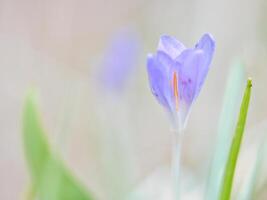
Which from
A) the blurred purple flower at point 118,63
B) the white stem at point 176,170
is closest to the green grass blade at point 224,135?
the white stem at point 176,170

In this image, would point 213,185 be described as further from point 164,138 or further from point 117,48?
point 164,138

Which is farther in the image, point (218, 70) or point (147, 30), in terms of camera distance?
point (147, 30)

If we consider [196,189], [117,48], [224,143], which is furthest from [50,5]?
[224,143]

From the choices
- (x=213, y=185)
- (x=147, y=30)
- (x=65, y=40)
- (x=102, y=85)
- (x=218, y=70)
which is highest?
(x=65, y=40)

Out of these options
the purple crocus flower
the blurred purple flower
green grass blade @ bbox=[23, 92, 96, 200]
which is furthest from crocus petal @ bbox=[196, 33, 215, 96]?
the blurred purple flower

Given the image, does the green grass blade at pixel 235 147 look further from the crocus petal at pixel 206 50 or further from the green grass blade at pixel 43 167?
the green grass blade at pixel 43 167

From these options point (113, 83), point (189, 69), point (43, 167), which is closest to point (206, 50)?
point (189, 69)

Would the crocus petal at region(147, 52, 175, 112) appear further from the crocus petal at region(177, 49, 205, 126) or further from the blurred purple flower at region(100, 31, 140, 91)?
the blurred purple flower at region(100, 31, 140, 91)
